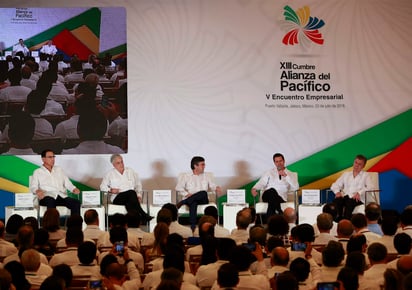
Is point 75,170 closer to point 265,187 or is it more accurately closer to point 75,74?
point 75,74

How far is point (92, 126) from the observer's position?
494 inches

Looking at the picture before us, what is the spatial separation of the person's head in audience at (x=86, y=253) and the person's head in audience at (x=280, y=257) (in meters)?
1.44

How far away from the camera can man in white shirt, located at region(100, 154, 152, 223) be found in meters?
11.5

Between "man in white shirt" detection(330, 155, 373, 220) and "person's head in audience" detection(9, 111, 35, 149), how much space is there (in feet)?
15.2

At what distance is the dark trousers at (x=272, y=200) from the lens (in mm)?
11578

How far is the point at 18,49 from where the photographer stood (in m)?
12.5

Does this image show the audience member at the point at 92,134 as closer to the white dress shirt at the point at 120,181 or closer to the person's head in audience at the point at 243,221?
the white dress shirt at the point at 120,181

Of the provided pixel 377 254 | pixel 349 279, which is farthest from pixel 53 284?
pixel 377 254

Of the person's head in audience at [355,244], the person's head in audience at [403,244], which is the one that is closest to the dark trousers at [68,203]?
the person's head in audience at [355,244]

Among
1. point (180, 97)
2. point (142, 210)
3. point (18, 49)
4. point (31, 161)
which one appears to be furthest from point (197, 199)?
point (18, 49)

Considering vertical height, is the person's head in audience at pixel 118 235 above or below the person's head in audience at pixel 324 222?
below

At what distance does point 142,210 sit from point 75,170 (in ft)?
5.22

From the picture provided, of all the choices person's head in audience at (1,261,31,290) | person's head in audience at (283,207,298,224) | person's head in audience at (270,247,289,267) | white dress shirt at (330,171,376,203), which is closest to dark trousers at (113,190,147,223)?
person's head in audience at (283,207,298,224)

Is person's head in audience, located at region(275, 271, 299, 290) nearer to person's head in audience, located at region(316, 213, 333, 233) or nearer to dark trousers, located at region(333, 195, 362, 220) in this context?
person's head in audience, located at region(316, 213, 333, 233)
